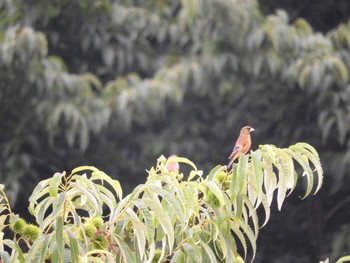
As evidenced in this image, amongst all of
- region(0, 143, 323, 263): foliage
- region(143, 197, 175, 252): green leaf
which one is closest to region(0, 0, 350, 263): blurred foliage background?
region(0, 143, 323, 263): foliage

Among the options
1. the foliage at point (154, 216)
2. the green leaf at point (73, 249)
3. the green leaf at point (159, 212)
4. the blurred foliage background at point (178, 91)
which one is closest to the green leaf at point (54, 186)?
the foliage at point (154, 216)

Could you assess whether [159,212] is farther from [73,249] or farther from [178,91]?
[178,91]

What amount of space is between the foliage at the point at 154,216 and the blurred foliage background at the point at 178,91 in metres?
3.61

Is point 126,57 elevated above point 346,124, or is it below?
above

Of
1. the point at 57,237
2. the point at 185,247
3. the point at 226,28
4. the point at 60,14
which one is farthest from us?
the point at 60,14

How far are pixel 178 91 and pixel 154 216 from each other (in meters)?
3.83

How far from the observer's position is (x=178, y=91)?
19.6 ft

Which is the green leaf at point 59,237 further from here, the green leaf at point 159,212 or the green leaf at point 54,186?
the green leaf at point 159,212

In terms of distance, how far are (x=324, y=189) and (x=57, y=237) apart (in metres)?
5.20

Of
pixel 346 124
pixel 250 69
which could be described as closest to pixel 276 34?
pixel 250 69

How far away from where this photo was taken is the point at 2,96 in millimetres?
6312

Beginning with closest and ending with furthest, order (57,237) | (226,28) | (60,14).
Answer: (57,237), (226,28), (60,14)

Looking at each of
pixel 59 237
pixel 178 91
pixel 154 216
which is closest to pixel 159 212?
pixel 154 216

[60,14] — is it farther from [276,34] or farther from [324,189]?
[324,189]
